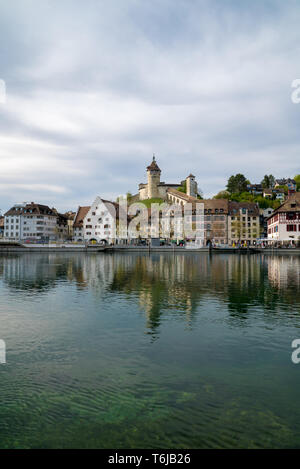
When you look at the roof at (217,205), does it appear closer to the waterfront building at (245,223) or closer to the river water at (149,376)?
the waterfront building at (245,223)

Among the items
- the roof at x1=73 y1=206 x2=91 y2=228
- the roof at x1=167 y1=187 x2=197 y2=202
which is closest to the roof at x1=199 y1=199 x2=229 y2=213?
the roof at x1=167 y1=187 x2=197 y2=202

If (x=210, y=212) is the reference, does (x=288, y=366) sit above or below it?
below

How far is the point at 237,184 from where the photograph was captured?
188m

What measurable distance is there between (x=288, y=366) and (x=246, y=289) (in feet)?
60.3

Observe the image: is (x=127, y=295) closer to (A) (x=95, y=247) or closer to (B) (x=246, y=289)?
(B) (x=246, y=289)

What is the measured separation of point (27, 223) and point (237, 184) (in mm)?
103910

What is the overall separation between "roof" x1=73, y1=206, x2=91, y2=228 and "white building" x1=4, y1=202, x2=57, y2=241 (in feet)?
40.3

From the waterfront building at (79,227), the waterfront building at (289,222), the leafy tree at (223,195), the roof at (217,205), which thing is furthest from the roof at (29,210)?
the waterfront building at (289,222)

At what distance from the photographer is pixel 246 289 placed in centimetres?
3047

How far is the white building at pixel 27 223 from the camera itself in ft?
508

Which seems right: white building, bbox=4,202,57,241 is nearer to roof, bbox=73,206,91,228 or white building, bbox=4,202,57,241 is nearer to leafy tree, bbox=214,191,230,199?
roof, bbox=73,206,91,228

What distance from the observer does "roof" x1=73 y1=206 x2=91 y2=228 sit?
504 feet

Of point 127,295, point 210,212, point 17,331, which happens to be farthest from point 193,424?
point 210,212

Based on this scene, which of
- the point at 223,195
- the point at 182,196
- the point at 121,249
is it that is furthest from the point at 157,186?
the point at 121,249
